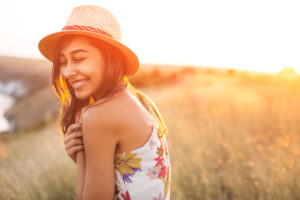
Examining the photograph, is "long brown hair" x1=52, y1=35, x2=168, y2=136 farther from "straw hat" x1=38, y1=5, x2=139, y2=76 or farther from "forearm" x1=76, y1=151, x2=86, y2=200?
"forearm" x1=76, y1=151, x2=86, y2=200

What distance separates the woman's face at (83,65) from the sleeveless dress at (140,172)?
1.44 feet

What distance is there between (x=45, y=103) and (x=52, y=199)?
1875cm

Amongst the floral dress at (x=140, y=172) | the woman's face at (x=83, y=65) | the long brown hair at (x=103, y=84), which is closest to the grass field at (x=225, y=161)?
the floral dress at (x=140, y=172)

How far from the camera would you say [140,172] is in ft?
4.70

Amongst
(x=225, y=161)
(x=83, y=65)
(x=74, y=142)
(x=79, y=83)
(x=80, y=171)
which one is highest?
(x=83, y=65)

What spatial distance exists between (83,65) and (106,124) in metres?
0.40

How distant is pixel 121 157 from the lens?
4.66 feet

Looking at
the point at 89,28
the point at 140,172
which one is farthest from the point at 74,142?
the point at 89,28

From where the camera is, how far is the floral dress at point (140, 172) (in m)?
1.42

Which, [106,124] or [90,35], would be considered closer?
[106,124]

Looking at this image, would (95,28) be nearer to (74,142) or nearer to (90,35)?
(90,35)

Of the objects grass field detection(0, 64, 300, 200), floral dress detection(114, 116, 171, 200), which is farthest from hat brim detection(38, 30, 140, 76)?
→ grass field detection(0, 64, 300, 200)

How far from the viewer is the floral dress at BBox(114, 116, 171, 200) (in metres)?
1.42

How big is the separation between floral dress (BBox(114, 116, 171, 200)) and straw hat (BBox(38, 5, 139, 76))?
1.69 feet
